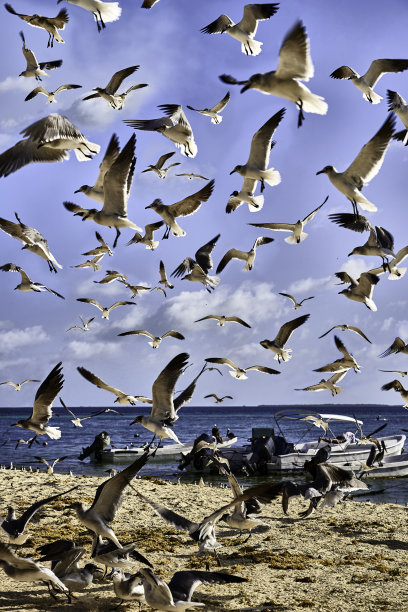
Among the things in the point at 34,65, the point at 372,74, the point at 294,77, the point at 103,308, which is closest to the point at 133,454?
the point at 103,308

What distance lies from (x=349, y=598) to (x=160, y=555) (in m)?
3.27

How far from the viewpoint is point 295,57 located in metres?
8.87

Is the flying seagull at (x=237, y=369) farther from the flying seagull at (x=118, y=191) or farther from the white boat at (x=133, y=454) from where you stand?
the white boat at (x=133, y=454)

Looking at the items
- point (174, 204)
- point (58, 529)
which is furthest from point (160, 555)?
point (174, 204)

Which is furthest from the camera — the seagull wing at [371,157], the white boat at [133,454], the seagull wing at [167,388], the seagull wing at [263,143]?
the white boat at [133,454]

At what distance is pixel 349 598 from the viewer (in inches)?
363

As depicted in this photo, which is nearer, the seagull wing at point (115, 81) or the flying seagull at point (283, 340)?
the seagull wing at point (115, 81)

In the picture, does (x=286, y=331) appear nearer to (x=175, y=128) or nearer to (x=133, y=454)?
(x=175, y=128)

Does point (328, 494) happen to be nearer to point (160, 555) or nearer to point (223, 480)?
point (160, 555)

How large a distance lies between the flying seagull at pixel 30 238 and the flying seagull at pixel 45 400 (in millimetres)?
2444

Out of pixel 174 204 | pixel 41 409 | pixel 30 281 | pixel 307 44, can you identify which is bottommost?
pixel 41 409

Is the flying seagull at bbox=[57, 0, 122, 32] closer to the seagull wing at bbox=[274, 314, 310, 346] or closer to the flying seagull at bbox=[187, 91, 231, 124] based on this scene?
the flying seagull at bbox=[187, 91, 231, 124]

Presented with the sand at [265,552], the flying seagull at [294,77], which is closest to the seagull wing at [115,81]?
the flying seagull at [294,77]

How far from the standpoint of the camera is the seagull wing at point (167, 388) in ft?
32.5
